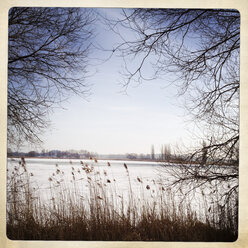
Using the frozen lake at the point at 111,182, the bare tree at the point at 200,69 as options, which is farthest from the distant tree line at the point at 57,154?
the bare tree at the point at 200,69

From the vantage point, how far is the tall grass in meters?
2.57

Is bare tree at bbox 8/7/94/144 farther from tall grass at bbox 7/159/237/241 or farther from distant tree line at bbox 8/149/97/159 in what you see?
tall grass at bbox 7/159/237/241

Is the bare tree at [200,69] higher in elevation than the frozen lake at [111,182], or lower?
higher

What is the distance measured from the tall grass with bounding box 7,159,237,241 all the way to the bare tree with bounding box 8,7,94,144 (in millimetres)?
440

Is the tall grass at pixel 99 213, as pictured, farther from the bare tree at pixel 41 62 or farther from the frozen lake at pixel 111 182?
the bare tree at pixel 41 62

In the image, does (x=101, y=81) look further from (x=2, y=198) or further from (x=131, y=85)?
(x=2, y=198)

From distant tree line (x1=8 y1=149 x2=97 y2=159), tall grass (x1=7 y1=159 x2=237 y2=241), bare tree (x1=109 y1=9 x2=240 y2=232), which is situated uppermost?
bare tree (x1=109 y1=9 x2=240 y2=232)

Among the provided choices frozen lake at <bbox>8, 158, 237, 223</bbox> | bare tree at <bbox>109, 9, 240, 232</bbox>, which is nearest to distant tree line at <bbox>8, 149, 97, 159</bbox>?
frozen lake at <bbox>8, 158, 237, 223</bbox>

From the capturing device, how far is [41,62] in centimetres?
264

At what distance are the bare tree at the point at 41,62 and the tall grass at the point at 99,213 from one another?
0.44 meters

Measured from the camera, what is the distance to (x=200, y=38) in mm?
2654

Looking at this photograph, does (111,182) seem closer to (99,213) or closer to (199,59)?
(99,213)

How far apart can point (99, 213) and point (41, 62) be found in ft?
5.08

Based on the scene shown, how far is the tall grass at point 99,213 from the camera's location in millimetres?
2570
